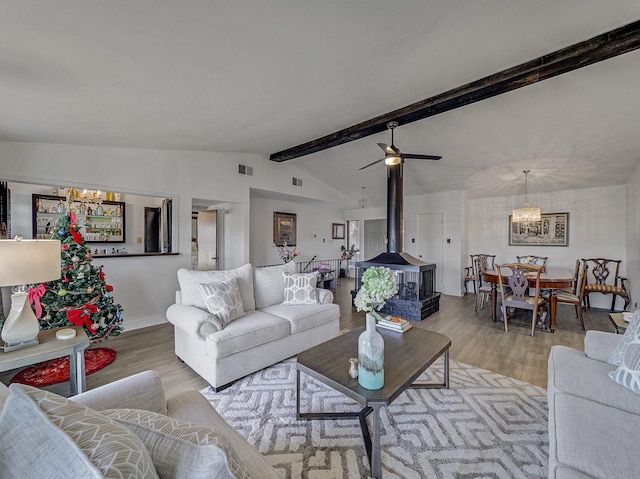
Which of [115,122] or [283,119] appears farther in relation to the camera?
[283,119]

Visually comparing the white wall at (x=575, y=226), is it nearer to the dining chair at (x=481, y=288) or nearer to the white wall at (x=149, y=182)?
the dining chair at (x=481, y=288)

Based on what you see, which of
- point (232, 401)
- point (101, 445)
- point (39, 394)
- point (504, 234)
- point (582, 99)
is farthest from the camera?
point (504, 234)

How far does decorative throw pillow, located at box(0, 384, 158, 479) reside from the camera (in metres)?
0.52

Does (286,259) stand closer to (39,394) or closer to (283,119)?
(283,119)

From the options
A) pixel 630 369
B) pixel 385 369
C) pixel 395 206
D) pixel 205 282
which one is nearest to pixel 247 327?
pixel 205 282

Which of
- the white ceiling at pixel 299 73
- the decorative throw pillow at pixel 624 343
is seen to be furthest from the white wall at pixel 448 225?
the decorative throw pillow at pixel 624 343

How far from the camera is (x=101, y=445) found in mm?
564

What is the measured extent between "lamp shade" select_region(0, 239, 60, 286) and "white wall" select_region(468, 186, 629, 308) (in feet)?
24.5

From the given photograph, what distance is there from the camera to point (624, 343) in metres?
1.66

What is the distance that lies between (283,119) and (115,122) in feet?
6.12

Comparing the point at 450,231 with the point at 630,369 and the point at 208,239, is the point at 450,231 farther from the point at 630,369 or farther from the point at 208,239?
the point at 208,239

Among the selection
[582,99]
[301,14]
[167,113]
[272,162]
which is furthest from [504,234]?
[167,113]

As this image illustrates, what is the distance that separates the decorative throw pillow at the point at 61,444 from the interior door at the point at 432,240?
6.87 metres

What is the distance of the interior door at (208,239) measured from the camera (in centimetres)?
593
